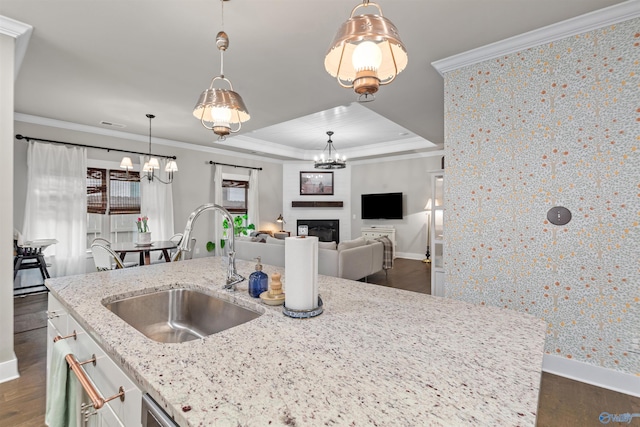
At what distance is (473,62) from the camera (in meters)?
2.58

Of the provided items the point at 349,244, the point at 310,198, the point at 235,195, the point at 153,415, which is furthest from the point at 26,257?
the point at 310,198

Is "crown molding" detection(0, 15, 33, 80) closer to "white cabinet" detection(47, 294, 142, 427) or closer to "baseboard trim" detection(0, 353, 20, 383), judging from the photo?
"white cabinet" detection(47, 294, 142, 427)

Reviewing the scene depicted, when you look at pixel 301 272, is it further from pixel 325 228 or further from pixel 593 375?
pixel 325 228

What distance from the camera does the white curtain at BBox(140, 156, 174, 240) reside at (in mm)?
5426

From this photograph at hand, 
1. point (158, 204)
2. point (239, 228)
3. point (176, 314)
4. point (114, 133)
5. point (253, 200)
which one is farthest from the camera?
point (253, 200)

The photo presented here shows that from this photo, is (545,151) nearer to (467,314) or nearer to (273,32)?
(467,314)

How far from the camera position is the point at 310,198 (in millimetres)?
8312

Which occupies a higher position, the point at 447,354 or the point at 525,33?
the point at 525,33

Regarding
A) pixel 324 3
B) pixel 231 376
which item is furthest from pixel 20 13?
pixel 231 376

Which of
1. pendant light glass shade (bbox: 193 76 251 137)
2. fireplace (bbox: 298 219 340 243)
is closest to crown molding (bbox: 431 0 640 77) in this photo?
pendant light glass shade (bbox: 193 76 251 137)

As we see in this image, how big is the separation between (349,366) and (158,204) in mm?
5702

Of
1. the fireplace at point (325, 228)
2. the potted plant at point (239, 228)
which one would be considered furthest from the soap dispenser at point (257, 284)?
the fireplace at point (325, 228)

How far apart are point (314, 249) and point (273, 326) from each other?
0.99 feet

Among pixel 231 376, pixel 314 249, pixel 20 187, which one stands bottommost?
pixel 231 376
